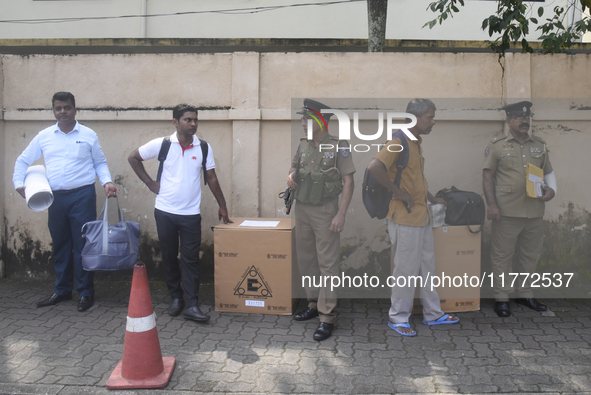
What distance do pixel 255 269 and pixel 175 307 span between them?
2.57ft

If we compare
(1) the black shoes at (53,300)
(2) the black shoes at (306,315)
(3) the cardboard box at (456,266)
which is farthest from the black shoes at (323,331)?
(1) the black shoes at (53,300)

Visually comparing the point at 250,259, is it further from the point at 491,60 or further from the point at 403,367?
the point at 491,60

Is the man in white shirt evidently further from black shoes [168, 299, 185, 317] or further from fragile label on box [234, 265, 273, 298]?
fragile label on box [234, 265, 273, 298]

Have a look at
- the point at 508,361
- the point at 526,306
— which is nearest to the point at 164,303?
the point at 508,361

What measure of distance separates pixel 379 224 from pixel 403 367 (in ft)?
6.59

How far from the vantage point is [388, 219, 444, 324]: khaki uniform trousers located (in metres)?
3.89

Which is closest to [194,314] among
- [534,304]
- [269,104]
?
[269,104]

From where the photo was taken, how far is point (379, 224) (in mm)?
5094

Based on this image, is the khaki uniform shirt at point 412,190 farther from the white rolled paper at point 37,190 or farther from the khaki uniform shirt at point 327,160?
the white rolled paper at point 37,190

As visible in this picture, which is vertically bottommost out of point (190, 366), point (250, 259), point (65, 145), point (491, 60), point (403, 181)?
point (190, 366)

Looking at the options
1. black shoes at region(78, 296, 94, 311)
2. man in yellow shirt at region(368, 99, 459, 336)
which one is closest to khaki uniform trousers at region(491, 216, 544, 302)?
man in yellow shirt at region(368, 99, 459, 336)

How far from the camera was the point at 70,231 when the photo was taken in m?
4.55

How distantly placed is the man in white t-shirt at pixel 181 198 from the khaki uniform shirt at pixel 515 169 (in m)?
2.66

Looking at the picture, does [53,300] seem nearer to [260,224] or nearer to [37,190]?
[37,190]
